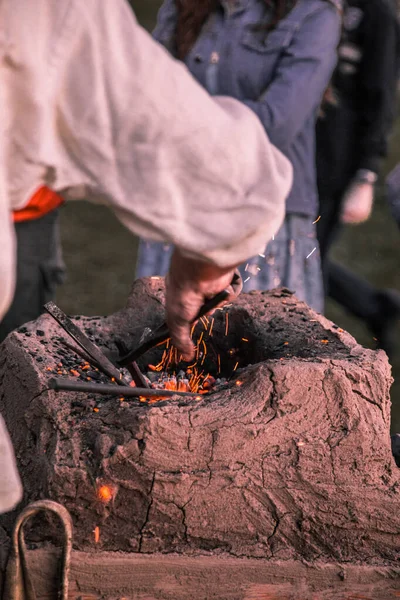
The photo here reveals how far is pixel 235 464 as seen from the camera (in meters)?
1.83

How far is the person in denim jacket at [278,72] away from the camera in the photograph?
3010 millimetres

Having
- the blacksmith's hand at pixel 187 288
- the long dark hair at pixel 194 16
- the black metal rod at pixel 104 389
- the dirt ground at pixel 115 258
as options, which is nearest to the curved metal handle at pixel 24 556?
the black metal rod at pixel 104 389

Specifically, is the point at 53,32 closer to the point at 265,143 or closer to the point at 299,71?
the point at 265,143

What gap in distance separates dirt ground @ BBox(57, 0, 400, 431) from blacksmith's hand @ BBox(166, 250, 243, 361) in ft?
12.3

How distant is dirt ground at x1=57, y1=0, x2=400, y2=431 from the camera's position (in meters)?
6.31

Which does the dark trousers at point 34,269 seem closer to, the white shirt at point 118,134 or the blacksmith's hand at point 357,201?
the blacksmith's hand at point 357,201

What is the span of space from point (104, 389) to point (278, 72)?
1588 millimetres

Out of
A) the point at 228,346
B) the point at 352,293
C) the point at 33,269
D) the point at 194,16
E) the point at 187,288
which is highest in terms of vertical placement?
the point at 187,288

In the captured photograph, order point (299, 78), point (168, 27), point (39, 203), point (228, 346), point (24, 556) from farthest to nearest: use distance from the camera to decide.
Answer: point (168, 27), point (299, 78), point (228, 346), point (24, 556), point (39, 203)

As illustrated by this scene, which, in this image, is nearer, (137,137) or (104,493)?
(137,137)

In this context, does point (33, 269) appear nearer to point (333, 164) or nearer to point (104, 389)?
point (333, 164)

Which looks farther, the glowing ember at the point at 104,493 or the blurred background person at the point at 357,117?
the blurred background person at the point at 357,117

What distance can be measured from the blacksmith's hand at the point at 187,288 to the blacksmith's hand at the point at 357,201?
2.47 metres

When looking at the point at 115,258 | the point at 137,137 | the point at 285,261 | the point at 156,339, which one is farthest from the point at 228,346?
the point at 115,258
